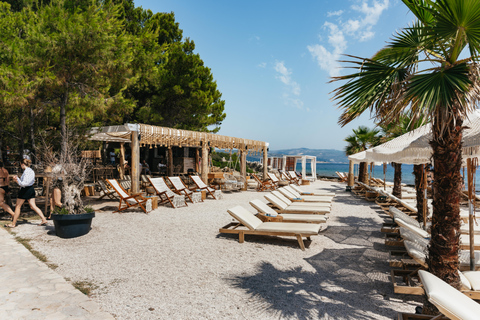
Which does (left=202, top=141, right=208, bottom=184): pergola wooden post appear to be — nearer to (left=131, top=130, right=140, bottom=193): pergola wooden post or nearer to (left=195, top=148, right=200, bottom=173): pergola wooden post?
(left=131, top=130, right=140, bottom=193): pergola wooden post

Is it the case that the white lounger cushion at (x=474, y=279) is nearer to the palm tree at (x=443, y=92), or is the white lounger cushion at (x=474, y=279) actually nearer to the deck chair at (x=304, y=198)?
the palm tree at (x=443, y=92)

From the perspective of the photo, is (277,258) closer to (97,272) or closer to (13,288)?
(97,272)

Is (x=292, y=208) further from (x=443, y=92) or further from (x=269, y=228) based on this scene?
(x=443, y=92)

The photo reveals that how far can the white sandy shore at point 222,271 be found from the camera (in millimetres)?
3021


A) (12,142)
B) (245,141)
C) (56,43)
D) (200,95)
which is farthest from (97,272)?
(200,95)

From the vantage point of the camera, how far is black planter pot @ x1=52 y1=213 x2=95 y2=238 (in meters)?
5.37

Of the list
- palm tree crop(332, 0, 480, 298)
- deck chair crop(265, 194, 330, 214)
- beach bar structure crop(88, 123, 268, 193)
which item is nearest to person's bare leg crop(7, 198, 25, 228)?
beach bar structure crop(88, 123, 268, 193)

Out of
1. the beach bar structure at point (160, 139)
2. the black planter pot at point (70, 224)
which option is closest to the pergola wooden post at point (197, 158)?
the beach bar structure at point (160, 139)

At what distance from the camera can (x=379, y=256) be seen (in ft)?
15.5

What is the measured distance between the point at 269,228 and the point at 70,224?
3703 mm

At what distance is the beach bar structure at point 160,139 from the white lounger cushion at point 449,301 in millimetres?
8671

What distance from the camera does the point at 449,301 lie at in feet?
6.14

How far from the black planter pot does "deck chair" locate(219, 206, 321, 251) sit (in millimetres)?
2658

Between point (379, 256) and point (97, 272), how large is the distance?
14.0ft
